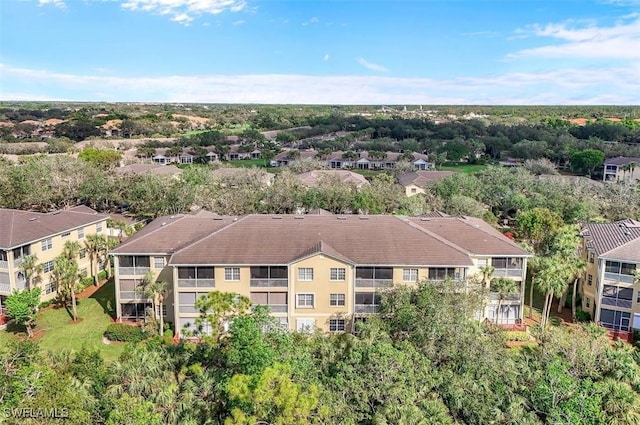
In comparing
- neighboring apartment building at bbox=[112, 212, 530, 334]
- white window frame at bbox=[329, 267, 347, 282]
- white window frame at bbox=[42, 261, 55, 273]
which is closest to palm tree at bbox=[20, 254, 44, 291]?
white window frame at bbox=[42, 261, 55, 273]

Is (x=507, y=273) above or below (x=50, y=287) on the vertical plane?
above

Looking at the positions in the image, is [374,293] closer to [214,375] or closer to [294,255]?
[294,255]

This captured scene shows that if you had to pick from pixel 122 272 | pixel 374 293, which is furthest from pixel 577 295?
pixel 122 272

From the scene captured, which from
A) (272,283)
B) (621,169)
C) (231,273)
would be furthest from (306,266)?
(621,169)

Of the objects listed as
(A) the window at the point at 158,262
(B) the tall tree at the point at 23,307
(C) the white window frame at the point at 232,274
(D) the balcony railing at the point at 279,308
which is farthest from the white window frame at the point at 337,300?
(B) the tall tree at the point at 23,307

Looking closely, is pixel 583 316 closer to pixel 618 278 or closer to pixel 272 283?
A: pixel 618 278

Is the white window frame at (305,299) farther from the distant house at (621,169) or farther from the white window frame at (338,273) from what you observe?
the distant house at (621,169)
